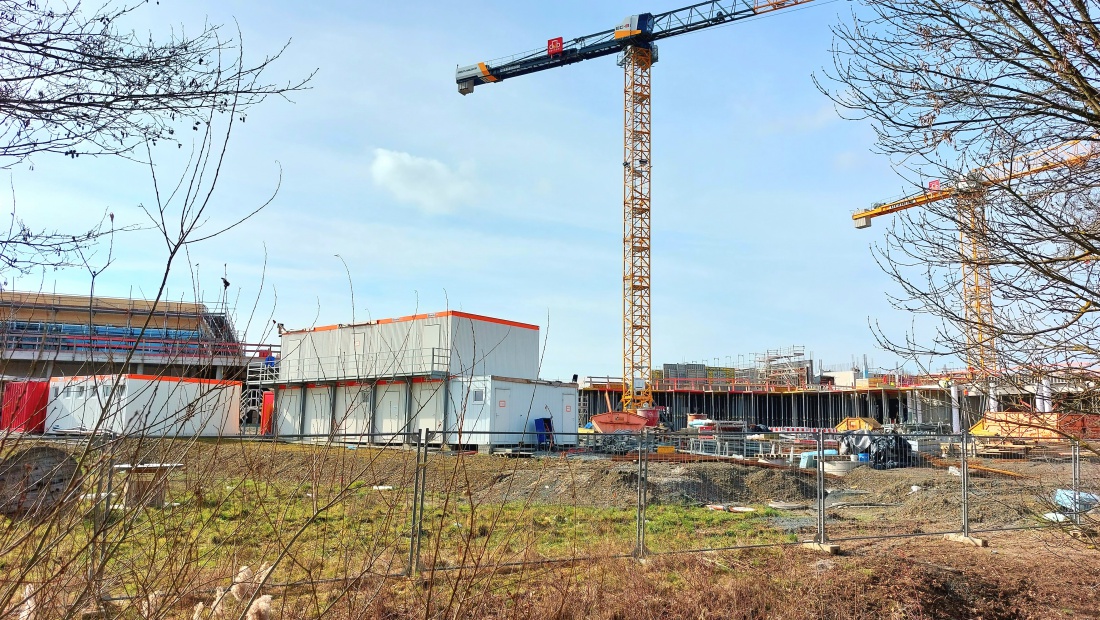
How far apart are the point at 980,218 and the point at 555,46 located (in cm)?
5668

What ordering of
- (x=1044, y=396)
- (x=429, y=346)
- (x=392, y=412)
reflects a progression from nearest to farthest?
(x=1044, y=396), (x=392, y=412), (x=429, y=346)

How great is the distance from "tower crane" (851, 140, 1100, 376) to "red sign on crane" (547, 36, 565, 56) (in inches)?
2203

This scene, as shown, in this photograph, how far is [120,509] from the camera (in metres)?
3.39

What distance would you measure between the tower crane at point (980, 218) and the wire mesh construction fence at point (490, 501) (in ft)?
3.37

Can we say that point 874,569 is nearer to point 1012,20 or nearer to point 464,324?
point 1012,20

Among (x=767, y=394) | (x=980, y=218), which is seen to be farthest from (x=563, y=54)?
(x=980, y=218)

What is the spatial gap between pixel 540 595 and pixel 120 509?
4.09 metres

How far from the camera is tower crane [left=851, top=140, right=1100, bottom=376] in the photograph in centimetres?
598

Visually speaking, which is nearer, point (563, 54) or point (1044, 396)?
point (1044, 396)

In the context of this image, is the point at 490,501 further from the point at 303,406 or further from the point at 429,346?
the point at 303,406

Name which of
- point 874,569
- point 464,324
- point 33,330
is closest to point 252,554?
point 33,330

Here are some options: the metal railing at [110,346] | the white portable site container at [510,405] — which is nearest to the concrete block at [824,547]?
the metal railing at [110,346]

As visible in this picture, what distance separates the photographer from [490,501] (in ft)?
39.5

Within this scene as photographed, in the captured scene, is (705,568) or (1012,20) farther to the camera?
(705,568)
